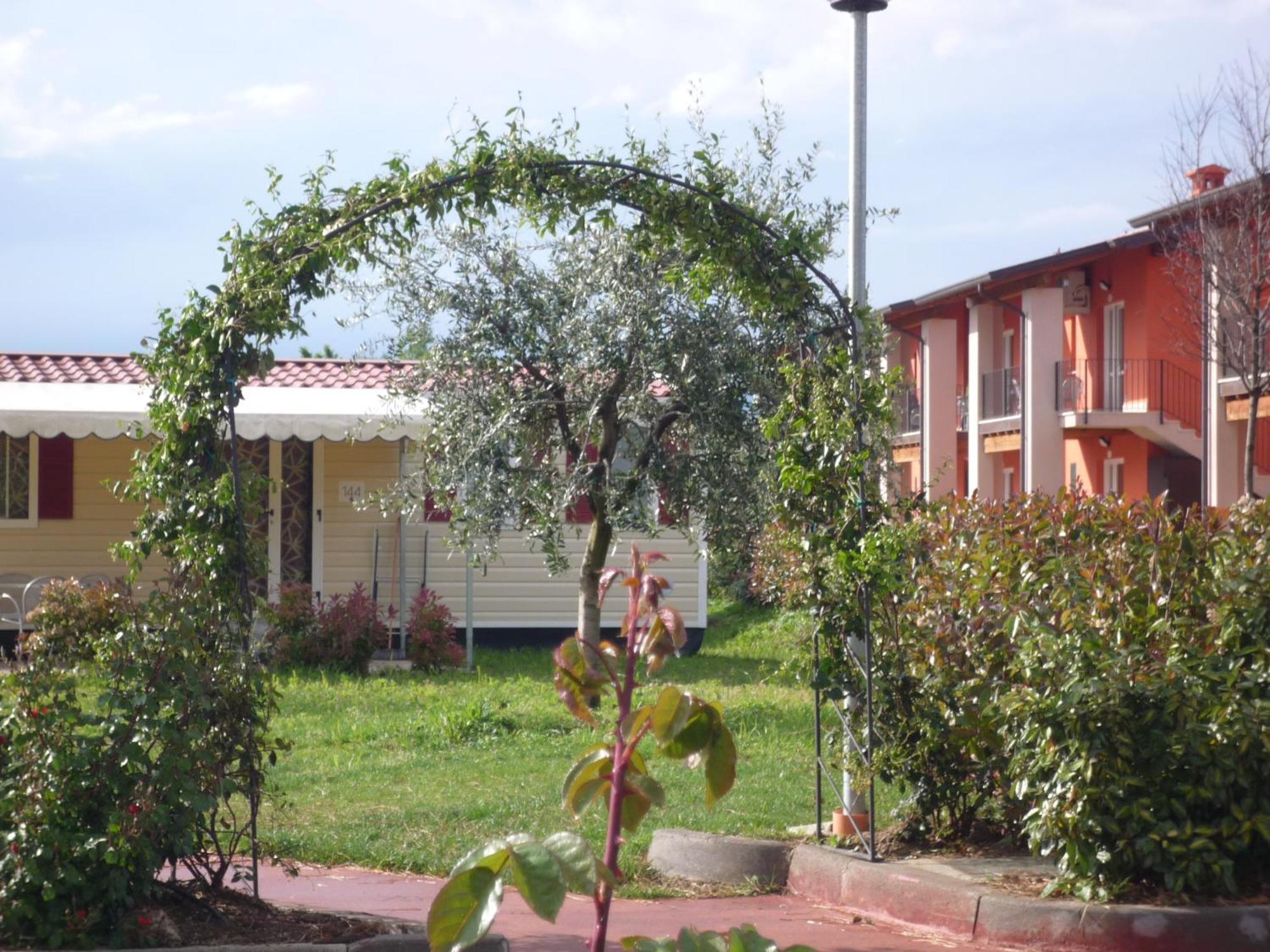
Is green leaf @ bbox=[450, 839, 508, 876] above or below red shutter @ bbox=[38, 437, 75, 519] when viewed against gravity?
below

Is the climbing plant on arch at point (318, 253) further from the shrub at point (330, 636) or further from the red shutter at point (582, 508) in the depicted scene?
the shrub at point (330, 636)

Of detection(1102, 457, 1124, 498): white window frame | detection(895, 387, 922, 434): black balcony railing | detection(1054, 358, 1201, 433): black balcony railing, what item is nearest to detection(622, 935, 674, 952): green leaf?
detection(1054, 358, 1201, 433): black balcony railing

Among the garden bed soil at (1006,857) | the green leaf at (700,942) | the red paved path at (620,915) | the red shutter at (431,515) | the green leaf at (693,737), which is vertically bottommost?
the red paved path at (620,915)

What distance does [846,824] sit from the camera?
7.09 metres

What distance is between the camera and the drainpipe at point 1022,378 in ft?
84.8

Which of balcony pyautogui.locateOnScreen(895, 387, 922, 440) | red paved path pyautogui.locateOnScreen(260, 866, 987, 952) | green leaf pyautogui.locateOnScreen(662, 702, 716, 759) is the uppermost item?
balcony pyautogui.locateOnScreen(895, 387, 922, 440)

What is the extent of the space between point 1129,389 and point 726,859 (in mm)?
19920

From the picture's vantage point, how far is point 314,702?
12.7 m

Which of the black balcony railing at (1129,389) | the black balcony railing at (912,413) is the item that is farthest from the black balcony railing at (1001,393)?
the black balcony railing at (912,413)

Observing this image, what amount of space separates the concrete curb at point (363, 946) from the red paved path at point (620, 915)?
334mm

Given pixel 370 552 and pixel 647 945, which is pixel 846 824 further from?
pixel 370 552

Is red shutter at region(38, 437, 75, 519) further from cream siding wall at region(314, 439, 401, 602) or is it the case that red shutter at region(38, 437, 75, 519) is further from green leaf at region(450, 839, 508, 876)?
green leaf at region(450, 839, 508, 876)

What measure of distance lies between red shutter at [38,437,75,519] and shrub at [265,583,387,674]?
3.36 metres

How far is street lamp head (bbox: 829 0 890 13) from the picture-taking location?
7395 mm
